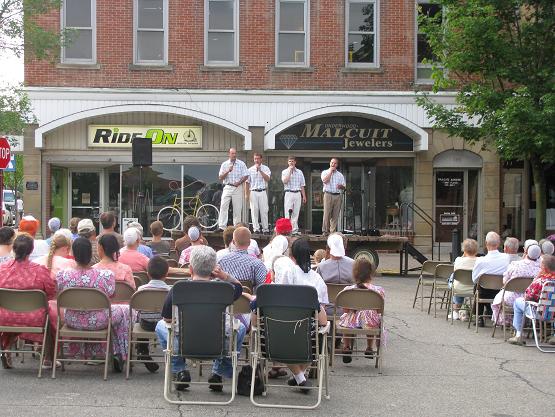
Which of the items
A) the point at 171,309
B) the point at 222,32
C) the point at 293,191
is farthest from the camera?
the point at 222,32

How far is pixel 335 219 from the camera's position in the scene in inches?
808

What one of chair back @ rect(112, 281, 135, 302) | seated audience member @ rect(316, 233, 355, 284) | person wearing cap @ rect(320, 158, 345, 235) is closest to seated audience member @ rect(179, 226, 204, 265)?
seated audience member @ rect(316, 233, 355, 284)

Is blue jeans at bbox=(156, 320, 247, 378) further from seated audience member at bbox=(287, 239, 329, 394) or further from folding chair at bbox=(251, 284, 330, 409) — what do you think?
seated audience member at bbox=(287, 239, 329, 394)

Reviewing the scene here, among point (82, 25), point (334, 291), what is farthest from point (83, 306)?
point (82, 25)

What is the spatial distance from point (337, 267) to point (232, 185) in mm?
9566

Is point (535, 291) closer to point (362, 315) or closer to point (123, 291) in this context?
point (362, 315)

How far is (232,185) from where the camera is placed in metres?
19.8

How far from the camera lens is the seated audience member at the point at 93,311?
864 cm

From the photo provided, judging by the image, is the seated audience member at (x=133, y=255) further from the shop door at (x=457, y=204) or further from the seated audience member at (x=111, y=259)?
the shop door at (x=457, y=204)

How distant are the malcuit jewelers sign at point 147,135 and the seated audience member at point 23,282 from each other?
16223mm

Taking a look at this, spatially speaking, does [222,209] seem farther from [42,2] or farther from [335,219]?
[42,2]

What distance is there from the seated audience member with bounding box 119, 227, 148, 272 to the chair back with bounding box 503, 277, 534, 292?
188 inches

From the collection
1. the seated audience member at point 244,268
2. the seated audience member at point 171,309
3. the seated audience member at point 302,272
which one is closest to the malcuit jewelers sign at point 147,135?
the seated audience member at point 244,268

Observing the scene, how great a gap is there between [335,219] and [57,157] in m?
9.09
